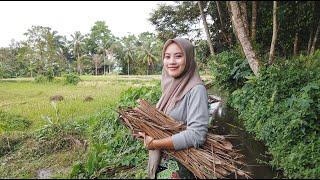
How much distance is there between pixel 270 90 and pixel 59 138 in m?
3.52

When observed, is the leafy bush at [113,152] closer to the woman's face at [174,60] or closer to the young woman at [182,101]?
the young woman at [182,101]

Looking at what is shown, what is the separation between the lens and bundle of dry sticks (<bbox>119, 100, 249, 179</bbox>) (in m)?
2.02

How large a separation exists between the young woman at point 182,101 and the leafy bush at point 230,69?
5.64 meters

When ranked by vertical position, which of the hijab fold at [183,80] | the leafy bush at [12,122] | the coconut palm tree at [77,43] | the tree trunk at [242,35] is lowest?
the leafy bush at [12,122]

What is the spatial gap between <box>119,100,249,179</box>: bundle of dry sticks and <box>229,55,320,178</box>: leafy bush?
60.3 inches

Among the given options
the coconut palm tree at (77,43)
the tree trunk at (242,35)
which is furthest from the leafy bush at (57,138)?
the coconut palm tree at (77,43)

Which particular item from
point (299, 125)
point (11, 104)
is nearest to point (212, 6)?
point (299, 125)

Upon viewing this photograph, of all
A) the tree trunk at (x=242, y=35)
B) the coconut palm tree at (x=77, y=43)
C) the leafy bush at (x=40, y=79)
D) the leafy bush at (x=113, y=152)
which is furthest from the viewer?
the coconut palm tree at (x=77, y=43)

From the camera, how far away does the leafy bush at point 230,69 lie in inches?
310

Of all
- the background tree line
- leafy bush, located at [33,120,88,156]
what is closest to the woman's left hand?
the background tree line

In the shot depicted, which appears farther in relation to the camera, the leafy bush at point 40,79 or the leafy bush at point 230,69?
the leafy bush at point 40,79

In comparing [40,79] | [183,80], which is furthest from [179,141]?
[40,79]

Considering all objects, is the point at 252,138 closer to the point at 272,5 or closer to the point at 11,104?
the point at 272,5

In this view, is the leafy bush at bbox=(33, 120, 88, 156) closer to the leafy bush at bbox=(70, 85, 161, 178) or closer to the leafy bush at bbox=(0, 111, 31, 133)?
the leafy bush at bbox=(70, 85, 161, 178)
